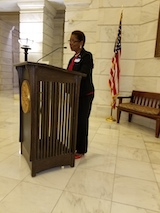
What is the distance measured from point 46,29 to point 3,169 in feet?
18.4

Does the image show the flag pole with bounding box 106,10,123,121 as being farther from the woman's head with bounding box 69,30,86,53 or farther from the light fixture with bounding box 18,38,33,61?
the light fixture with bounding box 18,38,33,61

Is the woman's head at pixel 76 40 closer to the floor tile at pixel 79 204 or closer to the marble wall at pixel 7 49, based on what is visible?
the floor tile at pixel 79 204

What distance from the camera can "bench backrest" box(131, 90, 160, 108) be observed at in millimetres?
3645

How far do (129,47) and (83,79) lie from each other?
8.71 ft

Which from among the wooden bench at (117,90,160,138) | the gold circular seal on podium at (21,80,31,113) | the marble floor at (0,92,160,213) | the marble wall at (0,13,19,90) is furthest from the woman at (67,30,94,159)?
the marble wall at (0,13,19,90)

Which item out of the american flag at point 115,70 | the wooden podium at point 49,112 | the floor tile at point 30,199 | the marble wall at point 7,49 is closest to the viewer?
the floor tile at point 30,199

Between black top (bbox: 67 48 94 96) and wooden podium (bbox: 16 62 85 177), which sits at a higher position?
black top (bbox: 67 48 94 96)

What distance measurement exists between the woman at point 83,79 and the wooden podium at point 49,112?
0.69ft

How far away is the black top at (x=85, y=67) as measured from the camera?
1861 mm

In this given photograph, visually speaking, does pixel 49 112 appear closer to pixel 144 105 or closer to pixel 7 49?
pixel 144 105

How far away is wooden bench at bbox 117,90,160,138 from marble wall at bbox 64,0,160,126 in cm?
16

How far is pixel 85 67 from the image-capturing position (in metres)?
1.86

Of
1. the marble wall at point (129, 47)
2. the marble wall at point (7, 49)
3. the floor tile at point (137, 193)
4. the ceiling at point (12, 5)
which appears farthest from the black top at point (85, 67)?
the marble wall at point (7, 49)

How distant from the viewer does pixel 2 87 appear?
884 centimetres
